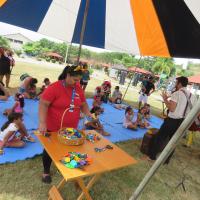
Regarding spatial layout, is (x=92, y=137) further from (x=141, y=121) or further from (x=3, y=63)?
(x=3, y=63)

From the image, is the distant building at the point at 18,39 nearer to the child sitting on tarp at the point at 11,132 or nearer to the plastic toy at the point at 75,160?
the child sitting on tarp at the point at 11,132

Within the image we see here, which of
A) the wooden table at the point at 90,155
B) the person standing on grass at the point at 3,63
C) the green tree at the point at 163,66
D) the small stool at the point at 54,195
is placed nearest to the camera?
the wooden table at the point at 90,155

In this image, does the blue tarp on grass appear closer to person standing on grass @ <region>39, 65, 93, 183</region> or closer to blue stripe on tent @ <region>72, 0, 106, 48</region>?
person standing on grass @ <region>39, 65, 93, 183</region>

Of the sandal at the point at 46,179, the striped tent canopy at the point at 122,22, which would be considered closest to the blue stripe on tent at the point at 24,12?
the striped tent canopy at the point at 122,22

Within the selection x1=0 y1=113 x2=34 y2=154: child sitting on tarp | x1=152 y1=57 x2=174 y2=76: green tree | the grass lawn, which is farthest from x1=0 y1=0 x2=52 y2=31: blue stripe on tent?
x1=152 y1=57 x2=174 y2=76: green tree

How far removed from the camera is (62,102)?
257cm

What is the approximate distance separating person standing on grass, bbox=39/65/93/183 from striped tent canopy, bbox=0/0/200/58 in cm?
214

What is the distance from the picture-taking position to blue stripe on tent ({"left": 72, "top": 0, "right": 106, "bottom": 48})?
5.05 m

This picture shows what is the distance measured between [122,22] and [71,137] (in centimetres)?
367

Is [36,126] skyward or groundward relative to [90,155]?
groundward

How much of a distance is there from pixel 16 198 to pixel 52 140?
907 millimetres

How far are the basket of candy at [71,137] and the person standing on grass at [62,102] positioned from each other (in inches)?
8.3

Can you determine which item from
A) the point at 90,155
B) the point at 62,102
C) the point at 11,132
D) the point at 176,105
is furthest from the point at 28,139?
the point at 176,105

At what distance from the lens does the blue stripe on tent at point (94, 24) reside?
5.05 m
